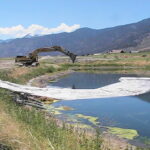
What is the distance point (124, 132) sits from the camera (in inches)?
989

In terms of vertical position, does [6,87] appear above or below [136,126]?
above

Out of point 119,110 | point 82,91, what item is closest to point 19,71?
point 82,91

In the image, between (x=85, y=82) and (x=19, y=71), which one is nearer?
(x=19, y=71)

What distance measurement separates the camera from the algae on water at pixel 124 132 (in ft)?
79.0

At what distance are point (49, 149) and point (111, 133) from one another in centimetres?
Result: 1287

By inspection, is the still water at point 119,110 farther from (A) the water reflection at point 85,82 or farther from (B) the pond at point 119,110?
(A) the water reflection at point 85,82

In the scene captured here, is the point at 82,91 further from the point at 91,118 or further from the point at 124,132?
the point at 124,132

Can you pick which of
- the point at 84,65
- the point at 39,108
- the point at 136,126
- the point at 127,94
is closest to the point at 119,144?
the point at 136,126

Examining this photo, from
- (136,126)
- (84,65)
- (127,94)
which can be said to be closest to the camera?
(136,126)

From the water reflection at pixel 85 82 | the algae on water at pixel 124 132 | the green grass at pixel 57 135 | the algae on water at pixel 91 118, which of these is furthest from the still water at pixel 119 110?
the water reflection at pixel 85 82

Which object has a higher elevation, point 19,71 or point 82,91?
point 19,71

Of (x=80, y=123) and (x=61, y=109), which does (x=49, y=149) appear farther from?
(x=61, y=109)

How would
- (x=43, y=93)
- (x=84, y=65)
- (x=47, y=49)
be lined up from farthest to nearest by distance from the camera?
(x=84, y=65) → (x=47, y=49) → (x=43, y=93)

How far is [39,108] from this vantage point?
109 feet
